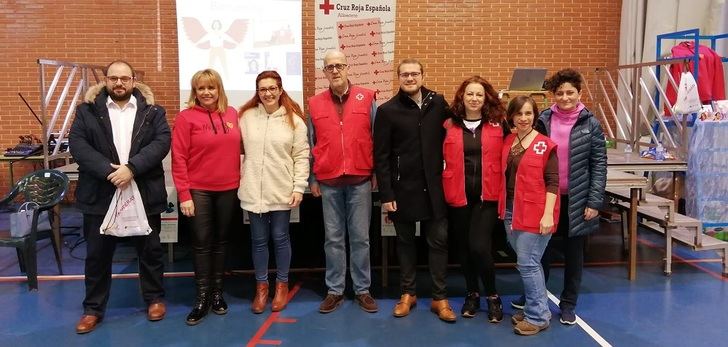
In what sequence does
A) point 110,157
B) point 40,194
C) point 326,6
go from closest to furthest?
point 110,157
point 40,194
point 326,6

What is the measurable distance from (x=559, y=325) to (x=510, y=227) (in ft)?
2.31

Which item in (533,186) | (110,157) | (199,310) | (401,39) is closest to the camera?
(533,186)

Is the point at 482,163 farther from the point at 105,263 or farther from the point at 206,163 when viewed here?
the point at 105,263

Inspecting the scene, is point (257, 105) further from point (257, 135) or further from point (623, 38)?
point (623, 38)

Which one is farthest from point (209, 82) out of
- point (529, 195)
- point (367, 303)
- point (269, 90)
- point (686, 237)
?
point (686, 237)

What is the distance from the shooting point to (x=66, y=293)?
12.3ft

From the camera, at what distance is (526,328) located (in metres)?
2.98

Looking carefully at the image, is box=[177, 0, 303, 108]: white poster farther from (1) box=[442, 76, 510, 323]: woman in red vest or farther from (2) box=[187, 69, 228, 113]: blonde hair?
(1) box=[442, 76, 510, 323]: woman in red vest

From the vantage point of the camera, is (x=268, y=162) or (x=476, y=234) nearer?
(x=476, y=234)

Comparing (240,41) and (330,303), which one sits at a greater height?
(240,41)

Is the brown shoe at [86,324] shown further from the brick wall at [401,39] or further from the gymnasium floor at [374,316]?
the brick wall at [401,39]

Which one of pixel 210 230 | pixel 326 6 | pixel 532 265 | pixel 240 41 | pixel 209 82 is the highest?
pixel 326 6

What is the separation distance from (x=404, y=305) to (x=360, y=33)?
10.8 feet

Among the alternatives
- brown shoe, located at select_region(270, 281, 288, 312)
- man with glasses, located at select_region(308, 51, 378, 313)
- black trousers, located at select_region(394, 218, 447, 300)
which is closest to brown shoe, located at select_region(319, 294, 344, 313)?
man with glasses, located at select_region(308, 51, 378, 313)
